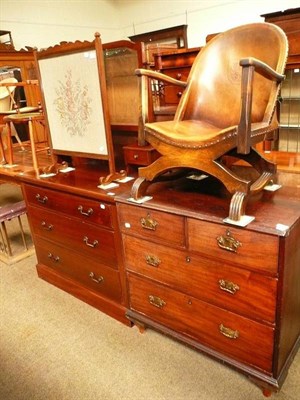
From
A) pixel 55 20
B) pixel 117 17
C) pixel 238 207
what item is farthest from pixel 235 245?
pixel 117 17

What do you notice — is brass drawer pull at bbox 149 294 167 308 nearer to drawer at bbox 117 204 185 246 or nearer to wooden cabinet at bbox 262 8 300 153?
drawer at bbox 117 204 185 246

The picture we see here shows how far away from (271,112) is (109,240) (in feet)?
3.31

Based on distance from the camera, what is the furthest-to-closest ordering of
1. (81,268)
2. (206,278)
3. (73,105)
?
(81,268) → (73,105) → (206,278)

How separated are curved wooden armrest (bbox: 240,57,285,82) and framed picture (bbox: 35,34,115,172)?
33.0 inches

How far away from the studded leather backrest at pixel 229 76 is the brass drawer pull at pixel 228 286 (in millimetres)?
707

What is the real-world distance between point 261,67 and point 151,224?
0.77 metres

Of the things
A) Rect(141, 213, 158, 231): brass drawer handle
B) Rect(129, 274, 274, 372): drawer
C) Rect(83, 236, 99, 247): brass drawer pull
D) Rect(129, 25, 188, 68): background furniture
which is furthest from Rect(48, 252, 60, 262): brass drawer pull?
Rect(129, 25, 188, 68): background furniture

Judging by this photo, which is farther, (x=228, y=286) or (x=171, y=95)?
(x=171, y=95)

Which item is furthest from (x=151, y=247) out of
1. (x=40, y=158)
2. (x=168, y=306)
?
(x=40, y=158)

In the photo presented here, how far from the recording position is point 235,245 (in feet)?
3.99

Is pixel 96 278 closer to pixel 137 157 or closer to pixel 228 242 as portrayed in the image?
pixel 137 157

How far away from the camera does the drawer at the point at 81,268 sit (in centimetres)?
186

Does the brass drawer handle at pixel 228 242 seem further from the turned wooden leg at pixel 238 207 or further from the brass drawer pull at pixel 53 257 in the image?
the brass drawer pull at pixel 53 257

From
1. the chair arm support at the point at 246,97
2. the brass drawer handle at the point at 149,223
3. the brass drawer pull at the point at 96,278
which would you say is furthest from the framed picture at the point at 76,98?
the chair arm support at the point at 246,97
